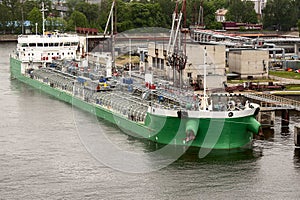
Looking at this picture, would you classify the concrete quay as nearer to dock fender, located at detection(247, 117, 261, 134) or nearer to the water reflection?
dock fender, located at detection(247, 117, 261, 134)

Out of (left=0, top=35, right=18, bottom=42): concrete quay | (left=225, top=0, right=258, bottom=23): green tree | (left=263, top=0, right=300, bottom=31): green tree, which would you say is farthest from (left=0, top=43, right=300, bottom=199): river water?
(left=0, top=35, right=18, bottom=42): concrete quay

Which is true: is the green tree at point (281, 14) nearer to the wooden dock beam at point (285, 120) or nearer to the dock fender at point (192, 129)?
the wooden dock beam at point (285, 120)

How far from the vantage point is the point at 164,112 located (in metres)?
26.3

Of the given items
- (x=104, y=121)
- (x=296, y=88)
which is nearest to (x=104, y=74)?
(x=104, y=121)

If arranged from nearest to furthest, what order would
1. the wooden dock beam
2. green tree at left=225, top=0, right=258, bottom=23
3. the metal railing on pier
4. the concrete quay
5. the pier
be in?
the wooden dock beam < the pier < the metal railing on pier < green tree at left=225, top=0, right=258, bottom=23 < the concrete quay

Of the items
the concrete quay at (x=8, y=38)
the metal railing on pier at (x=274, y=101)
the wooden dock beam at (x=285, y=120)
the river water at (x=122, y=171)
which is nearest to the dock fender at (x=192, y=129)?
the river water at (x=122, y=171)

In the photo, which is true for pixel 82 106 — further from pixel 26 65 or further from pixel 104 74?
pixel 26 65

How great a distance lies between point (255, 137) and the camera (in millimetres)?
28344

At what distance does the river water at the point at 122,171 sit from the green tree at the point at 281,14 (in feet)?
184

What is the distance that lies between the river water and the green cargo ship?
23.8 inches

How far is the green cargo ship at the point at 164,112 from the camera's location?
83.7 feet

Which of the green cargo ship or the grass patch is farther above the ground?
the grass patch

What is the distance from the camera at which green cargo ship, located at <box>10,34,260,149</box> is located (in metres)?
25.5

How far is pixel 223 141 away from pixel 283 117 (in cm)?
592
